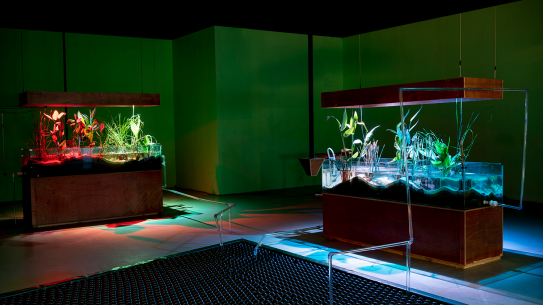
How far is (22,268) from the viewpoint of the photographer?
4234 mm

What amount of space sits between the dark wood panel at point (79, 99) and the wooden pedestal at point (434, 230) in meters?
3.72

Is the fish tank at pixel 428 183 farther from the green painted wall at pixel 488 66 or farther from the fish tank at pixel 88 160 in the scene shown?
the green painted wall at pixel 488 66

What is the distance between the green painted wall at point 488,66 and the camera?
23.5 ft

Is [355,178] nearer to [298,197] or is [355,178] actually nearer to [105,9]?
[298,197]

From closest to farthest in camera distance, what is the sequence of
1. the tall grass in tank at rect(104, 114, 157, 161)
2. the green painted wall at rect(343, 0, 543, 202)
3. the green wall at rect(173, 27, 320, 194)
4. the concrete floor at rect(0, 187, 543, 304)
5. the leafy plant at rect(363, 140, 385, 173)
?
→ the concrete floor at rect(0, 187, 543, 304), the leafy plant at rect(363, 140, 385, 173), the tall grass in tank at rect(104, 114, 157, 161), the green painted wall at rect(343, 0, 543, 202), the green wall at rect(173, 27, 320, 194)

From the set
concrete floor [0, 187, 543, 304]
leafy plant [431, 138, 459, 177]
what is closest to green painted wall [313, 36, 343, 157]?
concrete floor [0, 187, 543, 304]

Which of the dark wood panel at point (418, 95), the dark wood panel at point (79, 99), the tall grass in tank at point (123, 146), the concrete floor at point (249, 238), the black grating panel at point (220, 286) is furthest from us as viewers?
the tall grass in tank at point (123, 146)

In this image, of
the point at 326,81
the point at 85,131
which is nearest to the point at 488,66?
the point at 326,81

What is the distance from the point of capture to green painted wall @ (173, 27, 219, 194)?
29.0 ft

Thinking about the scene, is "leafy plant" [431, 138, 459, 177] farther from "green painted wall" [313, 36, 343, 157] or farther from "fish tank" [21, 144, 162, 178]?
"green painted wall" [313, 36, 343, 157]

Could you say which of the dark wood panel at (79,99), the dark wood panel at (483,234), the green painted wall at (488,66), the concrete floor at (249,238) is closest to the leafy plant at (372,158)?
the concrete floor at (249,238)

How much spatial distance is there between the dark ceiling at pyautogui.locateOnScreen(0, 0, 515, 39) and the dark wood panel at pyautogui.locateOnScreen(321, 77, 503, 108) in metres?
2.73

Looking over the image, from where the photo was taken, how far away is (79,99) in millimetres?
6523

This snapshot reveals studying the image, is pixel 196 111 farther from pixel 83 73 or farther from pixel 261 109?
pixel 83 73
